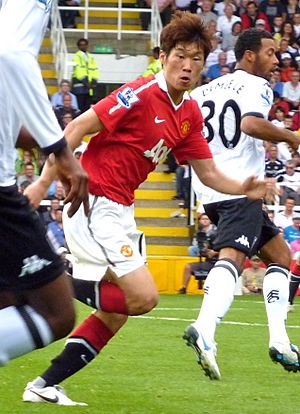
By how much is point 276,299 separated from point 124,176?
190cm

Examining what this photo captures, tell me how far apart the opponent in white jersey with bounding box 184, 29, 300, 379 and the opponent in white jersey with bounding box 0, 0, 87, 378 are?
2.90 metres

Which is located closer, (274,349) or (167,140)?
(167,140)

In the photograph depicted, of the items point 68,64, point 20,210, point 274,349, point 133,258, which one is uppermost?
point 20,210

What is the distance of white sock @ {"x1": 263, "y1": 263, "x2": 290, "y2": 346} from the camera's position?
28.9ft

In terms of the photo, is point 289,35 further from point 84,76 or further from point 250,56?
point 250,56

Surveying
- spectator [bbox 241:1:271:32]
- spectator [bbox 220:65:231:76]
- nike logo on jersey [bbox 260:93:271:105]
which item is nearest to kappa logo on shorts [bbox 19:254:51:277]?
nike logo on jersey [bbox 260:93:271:105]

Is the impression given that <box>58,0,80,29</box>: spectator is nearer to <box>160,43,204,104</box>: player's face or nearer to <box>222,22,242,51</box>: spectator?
<box>222,22,242,51</box>: spectator

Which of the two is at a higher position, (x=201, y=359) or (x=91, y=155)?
(x=91, y=155)

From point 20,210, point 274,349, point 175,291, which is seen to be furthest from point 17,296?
point 175,291

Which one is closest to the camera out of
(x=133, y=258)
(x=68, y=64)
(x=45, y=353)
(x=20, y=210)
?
(x=20, y=210)

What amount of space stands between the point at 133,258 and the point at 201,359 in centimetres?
129

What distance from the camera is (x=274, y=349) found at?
868 cm

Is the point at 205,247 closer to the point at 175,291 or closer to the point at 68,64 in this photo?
the point at 175,291

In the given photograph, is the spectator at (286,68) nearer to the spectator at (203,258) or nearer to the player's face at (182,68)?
the spectator at (203,258)
